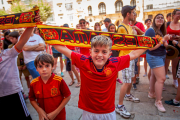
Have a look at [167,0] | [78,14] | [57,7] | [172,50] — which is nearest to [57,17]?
[57,7]

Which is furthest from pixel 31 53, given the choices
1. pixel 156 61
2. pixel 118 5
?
pixel 118 5

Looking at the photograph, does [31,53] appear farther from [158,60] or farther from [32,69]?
[158,60]

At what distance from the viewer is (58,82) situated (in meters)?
1.67

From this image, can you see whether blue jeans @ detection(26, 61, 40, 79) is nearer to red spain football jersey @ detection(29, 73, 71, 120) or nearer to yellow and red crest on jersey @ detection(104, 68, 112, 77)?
red spain football jersey @ detection(29, 73, 71, 120)

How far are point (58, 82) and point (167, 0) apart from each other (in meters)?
30.1

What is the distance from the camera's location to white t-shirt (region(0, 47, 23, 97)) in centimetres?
177

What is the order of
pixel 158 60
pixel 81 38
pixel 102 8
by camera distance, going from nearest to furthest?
pixel 81 38 → pixel 158 60 → pixel 102 8

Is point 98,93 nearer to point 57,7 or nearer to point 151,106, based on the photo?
point 151,106

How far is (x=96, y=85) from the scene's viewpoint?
1521mm

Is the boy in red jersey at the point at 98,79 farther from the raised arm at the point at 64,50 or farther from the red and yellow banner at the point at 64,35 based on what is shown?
the red and yellow banner at the point at 64,35

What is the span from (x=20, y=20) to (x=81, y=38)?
0.96 m

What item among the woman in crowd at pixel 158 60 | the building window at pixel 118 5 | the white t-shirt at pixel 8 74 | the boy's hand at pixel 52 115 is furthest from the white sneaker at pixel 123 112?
the building window at pixel 118 5

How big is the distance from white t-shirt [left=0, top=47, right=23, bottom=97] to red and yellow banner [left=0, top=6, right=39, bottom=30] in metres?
0.37

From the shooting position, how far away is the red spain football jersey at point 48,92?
1.62 m
